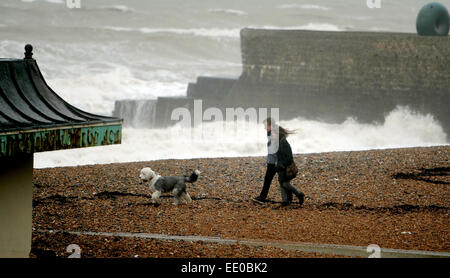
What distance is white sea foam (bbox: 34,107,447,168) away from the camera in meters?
22.6

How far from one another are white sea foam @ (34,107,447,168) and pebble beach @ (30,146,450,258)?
22.8 ft

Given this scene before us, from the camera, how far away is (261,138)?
79.5 ft

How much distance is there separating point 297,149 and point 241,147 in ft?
5.70

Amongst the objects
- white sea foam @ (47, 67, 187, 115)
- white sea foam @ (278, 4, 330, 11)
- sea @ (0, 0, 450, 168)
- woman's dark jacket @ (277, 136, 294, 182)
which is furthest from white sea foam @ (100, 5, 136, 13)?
woman's dark jacket @ (277, 136, 294, 182)

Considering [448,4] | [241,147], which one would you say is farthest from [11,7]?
[241,147]

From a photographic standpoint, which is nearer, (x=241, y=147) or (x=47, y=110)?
(x=47, y=110)

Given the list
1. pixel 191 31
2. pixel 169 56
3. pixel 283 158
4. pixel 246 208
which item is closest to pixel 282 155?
pixel 283 158

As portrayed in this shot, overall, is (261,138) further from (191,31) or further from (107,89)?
(191,31)

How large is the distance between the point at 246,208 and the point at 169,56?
143 ft

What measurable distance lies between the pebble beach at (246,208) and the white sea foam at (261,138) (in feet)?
22.8

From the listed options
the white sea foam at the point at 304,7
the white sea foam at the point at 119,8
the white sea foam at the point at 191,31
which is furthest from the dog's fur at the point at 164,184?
the white sea foam at the point at 304,7

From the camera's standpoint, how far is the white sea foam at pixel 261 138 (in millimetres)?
22625

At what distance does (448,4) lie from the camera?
70.2 metres
